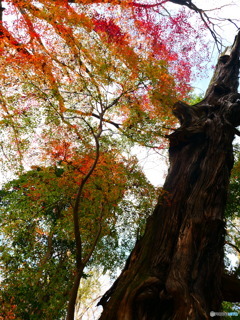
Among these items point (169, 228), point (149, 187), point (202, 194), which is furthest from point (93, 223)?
point (202, 194)

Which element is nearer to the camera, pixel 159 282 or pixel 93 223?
pixel 159 282

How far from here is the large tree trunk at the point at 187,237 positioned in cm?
320

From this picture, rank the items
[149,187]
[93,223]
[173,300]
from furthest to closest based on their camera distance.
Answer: [93,223]
[149,187]
[173,300]

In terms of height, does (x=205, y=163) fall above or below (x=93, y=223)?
above

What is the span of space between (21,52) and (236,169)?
25.8 ft

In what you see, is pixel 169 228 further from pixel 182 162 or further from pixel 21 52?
pixel 21 52

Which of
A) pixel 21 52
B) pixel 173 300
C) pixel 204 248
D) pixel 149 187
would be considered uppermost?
pixel 21 52

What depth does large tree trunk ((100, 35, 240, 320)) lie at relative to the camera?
3.20 metres

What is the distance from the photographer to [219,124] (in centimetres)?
579

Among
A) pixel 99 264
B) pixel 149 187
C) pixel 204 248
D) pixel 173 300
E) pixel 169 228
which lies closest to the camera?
pixel 173 300

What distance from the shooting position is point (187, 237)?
4.00 m

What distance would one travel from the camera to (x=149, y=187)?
5.48m

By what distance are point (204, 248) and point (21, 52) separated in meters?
7.22

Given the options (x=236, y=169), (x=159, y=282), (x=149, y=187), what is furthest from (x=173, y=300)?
(x=236, y=169)
